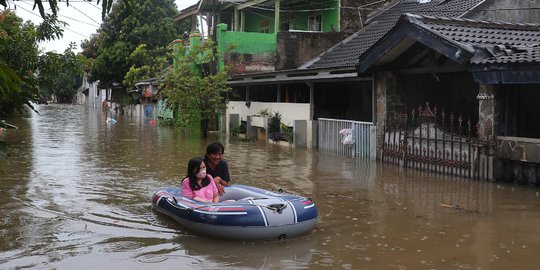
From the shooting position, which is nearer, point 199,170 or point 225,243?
point 225,243

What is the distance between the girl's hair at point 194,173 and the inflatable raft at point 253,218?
438mm

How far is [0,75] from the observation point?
3141 mm

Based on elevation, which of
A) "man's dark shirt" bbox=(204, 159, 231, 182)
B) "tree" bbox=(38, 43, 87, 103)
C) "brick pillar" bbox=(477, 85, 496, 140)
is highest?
"tree" bbox=(38, 43, 87, 103)

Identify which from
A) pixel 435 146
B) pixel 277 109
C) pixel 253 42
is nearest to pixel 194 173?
pixel 435 146

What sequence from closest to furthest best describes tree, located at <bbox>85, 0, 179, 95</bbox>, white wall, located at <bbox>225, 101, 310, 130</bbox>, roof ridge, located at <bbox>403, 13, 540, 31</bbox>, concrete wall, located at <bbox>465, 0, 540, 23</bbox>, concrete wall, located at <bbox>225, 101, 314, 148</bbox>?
roof ridge, located at <bbox>403, 13, 540, 31</bbox> < concrete wall, located at <bbox>465, 0, 540, 23</bbox> < concrete wall, located at <bbox>225, 101, 314, 148</bbox> < white wall, located at <bbox>225, 101, 310, 130</bbox> < tree, located at <bbox>85, 0, 179, 95</bbox>

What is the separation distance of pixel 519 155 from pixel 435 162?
2419 millimetres

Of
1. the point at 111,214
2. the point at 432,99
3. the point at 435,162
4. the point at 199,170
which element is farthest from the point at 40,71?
the point at 432,99

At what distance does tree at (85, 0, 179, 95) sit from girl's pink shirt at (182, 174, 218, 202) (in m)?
37.0

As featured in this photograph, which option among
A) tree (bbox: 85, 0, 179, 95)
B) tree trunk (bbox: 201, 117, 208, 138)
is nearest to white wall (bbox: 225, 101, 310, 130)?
tree trunk (bbox: 201, 117, 208, 138)

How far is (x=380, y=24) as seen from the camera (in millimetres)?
23203

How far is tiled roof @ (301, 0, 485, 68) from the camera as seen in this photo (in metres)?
19.8

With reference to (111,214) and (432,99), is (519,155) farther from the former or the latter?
(111,214)

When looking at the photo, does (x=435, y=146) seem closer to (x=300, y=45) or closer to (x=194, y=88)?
(x=194, y=88)

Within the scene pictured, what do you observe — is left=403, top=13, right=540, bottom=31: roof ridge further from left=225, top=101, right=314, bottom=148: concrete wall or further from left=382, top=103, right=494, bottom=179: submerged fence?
left=225, top=101, right=314, bottom=148: concrete wall
